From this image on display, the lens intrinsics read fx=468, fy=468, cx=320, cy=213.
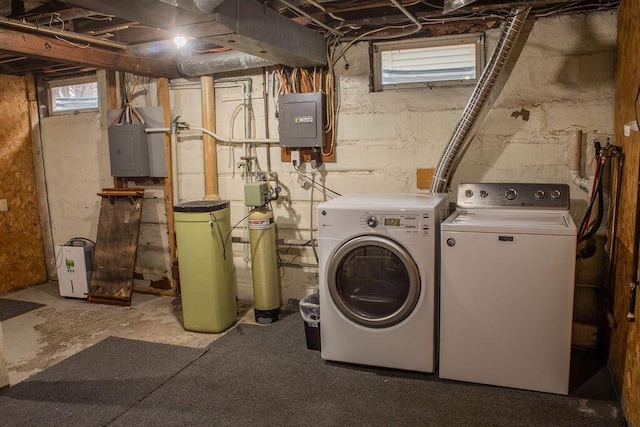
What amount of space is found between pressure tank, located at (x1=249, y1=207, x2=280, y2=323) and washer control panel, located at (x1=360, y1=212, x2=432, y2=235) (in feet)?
3.55

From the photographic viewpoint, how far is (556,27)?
3072mm

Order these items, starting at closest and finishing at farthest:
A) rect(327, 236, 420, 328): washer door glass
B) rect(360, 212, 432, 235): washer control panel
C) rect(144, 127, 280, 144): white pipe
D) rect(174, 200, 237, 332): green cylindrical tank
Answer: rect(360, 212, 432, 235): washer control panel
rect(327, 236, 420, 328): washer door glass
rect(174, 200, 237, 332): green cylindrical tank
rect(144, 127, 280, 144): white pipe

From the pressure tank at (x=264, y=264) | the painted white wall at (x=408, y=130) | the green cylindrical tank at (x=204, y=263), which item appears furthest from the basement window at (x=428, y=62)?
the green cylindrical tank at (x=204, y=263)

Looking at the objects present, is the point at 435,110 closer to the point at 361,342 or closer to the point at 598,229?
the point at 598,229

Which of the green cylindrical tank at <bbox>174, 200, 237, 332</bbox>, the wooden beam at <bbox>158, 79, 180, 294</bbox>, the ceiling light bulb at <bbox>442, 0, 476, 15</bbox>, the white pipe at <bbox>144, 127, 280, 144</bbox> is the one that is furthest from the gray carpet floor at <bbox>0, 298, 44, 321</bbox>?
the ceiling light bulb at <bbox>442, 0, 476, 15</bbox>

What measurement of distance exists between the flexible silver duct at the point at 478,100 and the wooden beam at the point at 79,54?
2347 millimetres

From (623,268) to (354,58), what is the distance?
2.27m

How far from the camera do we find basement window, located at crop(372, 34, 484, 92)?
10.9 feet

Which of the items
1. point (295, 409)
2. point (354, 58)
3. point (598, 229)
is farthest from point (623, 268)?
point (354, 58)

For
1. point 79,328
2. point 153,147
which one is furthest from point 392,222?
point 79,328

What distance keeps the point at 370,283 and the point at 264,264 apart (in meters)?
1.05

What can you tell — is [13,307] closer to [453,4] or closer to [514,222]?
[514,222]

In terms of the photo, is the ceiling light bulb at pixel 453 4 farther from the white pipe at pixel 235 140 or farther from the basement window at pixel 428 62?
the white pipe at pixel 235 140

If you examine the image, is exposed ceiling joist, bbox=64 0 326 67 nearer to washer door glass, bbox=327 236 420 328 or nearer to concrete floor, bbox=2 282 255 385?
washer door glass, bbox=327 236 420 328
